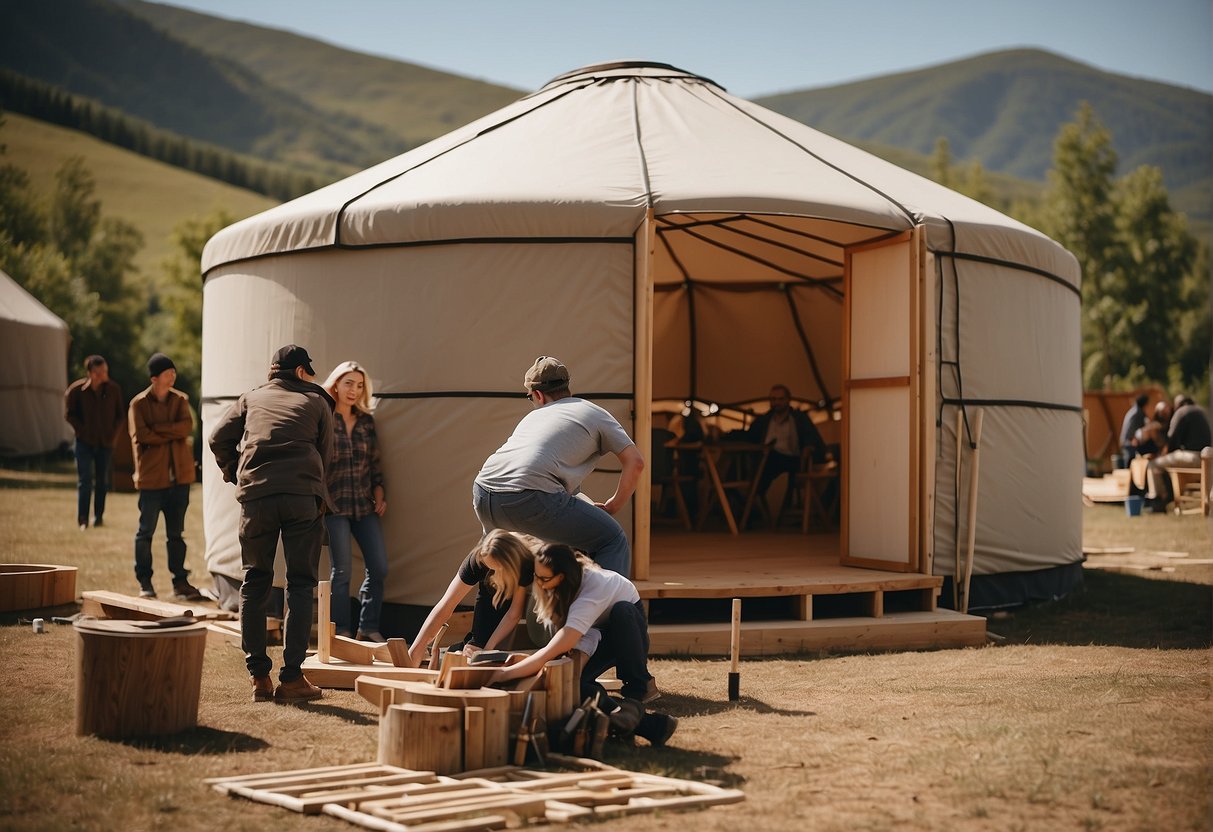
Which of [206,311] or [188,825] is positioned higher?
[206,311]

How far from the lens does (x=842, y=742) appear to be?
4.06 m

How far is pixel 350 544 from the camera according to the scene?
19.4ft

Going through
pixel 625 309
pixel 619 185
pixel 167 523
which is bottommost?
pixel 167 523

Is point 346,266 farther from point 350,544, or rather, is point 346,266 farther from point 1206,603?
point 1206,603

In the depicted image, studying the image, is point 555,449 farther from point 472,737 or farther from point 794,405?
point 794,405

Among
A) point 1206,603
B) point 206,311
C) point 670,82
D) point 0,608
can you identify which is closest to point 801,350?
point 670,82

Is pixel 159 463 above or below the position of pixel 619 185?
below

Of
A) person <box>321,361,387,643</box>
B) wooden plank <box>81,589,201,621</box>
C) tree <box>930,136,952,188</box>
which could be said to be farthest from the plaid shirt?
tree <box>930,136,952,188</box>

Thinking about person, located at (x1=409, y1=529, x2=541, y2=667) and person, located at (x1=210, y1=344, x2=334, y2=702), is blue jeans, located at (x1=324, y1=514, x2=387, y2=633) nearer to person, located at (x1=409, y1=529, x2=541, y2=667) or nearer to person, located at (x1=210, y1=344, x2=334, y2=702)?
person, located at (x1=210, y1=344, x2=334, y2=702)

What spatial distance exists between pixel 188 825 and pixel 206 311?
4.69 meters

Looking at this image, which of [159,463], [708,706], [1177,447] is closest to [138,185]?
[1177,447]

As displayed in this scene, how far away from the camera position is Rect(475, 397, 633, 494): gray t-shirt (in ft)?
15.0

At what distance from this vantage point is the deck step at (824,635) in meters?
5.78

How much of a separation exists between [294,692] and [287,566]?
18.2 inches
